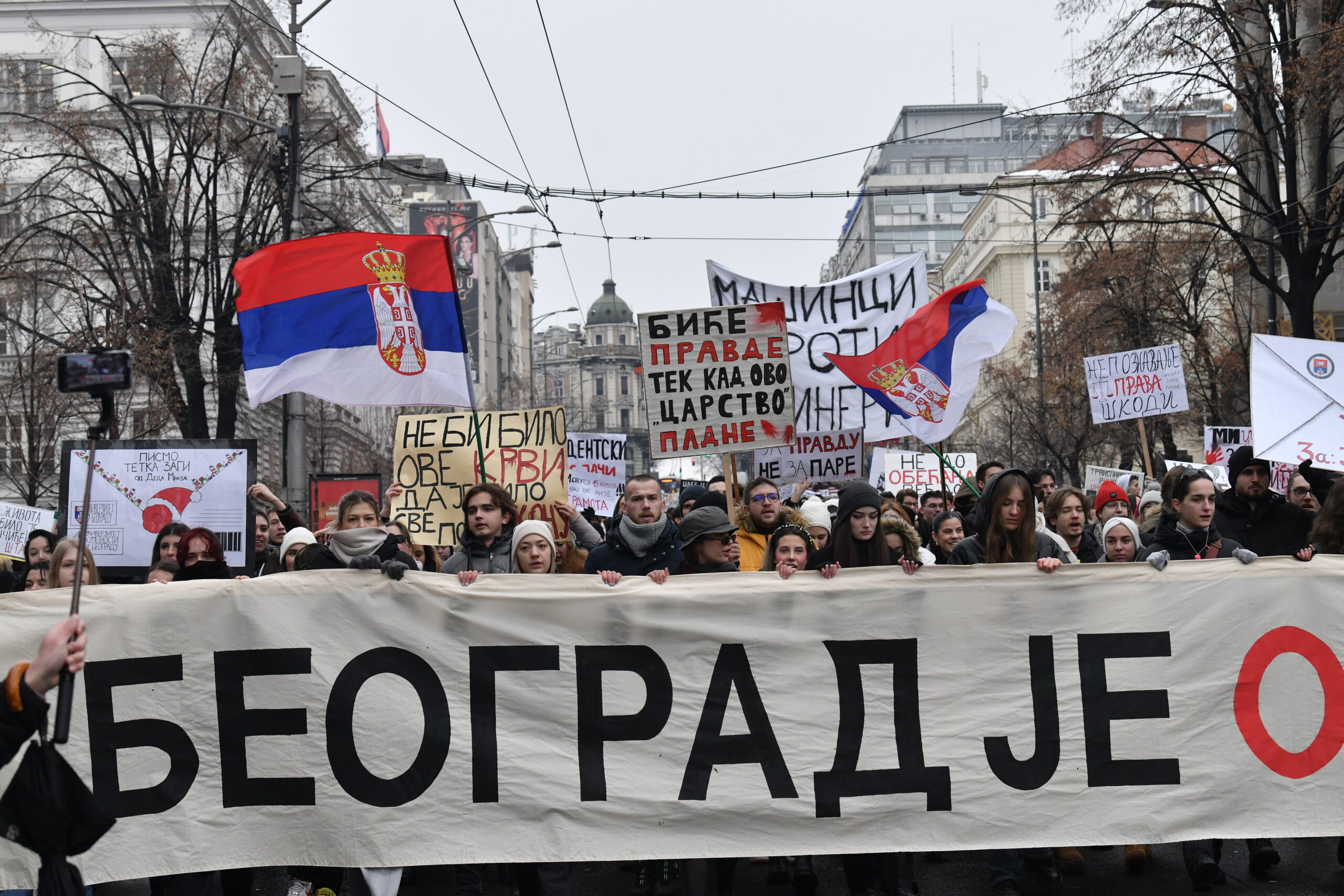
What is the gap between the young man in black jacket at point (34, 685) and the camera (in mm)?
3680

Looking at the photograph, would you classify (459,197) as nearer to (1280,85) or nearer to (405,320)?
(1280,85)

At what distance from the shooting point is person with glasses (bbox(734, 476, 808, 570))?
25.7 ft

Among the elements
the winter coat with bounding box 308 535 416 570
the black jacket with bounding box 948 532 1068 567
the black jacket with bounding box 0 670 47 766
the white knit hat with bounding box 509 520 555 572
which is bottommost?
the black jacket with bounding box 0 670 47 766

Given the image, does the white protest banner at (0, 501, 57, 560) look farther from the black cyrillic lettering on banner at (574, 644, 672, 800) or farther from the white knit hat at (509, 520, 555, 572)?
the black cyrillic lettering on banner at (574, 644, 672, 800)

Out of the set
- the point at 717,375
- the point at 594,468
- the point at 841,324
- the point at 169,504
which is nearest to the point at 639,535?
the point at 717,375

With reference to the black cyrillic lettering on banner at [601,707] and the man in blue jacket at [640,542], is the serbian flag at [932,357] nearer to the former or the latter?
the man in blue jacket at [640,542]

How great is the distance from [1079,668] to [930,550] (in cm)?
A: 398

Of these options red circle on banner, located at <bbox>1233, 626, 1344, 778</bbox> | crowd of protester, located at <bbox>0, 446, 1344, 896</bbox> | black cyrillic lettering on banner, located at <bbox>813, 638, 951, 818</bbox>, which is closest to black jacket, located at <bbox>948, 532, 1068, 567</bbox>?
crowd of protester, located at <bbox>0, 446, 1344, 896</bbox>

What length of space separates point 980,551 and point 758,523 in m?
1.83

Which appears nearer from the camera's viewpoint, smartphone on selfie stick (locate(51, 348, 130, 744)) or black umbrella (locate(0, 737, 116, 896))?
smartphone on selfie stick (locate(51, 348, 130, 744))

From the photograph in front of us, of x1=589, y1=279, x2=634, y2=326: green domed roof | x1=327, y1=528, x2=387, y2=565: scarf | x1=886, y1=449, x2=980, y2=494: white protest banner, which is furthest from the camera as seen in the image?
x1=589, y1=279, x2=634, y2=326: green domed roof

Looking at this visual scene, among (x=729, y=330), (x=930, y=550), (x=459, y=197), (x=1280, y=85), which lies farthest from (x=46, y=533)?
(x=459, y=197)

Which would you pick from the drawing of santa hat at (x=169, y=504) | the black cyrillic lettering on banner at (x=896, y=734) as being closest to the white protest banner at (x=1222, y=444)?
the black cyrillic lettering on banner at (x=896, y=734)

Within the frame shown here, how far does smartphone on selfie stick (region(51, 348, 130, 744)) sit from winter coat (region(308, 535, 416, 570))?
2.41 meters
